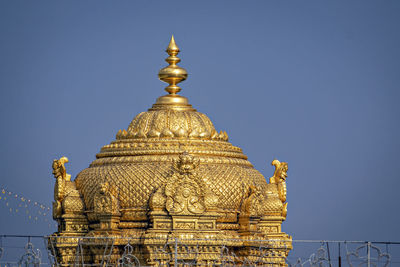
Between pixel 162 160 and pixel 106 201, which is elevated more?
pixel 162 160

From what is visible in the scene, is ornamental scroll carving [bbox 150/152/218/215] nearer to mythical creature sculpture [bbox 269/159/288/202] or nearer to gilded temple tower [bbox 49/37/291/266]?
gilded temple tower [bbox 49/37/291/266]

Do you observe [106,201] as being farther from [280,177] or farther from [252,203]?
[280,177]

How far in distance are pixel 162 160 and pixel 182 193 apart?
1.51m

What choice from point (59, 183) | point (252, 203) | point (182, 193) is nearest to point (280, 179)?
point (252, 203)

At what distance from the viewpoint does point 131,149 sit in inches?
2112

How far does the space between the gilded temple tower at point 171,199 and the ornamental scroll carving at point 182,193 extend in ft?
0.09

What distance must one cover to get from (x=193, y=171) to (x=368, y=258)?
22.8ft

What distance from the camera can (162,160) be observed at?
53.0 meters

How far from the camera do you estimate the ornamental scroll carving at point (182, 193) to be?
170ft

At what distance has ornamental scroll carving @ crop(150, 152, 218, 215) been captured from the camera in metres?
51.9

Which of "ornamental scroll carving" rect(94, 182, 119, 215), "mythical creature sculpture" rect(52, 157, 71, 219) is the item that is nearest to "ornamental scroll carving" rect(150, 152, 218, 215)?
"ornamental scroll carving" rect(94, 182, 119, 215)

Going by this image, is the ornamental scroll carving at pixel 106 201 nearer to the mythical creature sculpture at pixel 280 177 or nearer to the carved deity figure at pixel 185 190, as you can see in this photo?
the carved deity figure at pixel 185 190

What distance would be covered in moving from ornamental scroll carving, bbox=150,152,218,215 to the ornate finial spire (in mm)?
3481

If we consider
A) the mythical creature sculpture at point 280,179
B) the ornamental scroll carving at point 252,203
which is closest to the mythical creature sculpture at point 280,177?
the mythical creature sculpture at point 280,179
